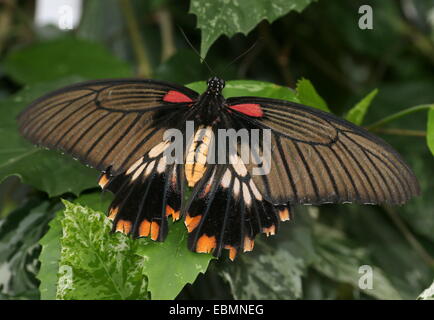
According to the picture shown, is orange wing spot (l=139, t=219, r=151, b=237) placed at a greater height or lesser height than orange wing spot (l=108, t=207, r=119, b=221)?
lesser

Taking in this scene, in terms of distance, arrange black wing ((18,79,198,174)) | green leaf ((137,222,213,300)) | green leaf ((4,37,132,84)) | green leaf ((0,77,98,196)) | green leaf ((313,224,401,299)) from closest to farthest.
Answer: green leaf ((137,222,213,300))
black wing ((18,79,198,174))
green leaf ((0,77,98,196))
green leaf ((313,224,401,299))
green leaf ((4,37,132,84))

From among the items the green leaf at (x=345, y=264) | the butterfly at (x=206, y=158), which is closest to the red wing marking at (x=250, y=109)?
the butterfly at (x=206, y=158)

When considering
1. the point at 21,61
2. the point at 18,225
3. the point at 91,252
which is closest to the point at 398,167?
the point at 91,252

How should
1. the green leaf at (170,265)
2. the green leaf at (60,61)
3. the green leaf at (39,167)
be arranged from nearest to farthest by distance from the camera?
the green leaf at (170,265) < the green leaf at (39,167) < the green leaf at (60,61)

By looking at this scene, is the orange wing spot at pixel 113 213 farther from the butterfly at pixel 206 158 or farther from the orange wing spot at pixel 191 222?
the orange wing spot at pixel 191 222

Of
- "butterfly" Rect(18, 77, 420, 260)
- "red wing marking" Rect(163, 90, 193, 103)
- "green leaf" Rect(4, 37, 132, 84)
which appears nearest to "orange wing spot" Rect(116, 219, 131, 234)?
"butterfly" Rect(18, 77, 420, 260)

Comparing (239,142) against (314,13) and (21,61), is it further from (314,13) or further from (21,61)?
(314,13)

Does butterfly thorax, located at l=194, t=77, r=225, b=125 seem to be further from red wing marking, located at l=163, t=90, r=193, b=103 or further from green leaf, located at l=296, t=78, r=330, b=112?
green leaf, located at l=296, t=78, r=330, b=112
